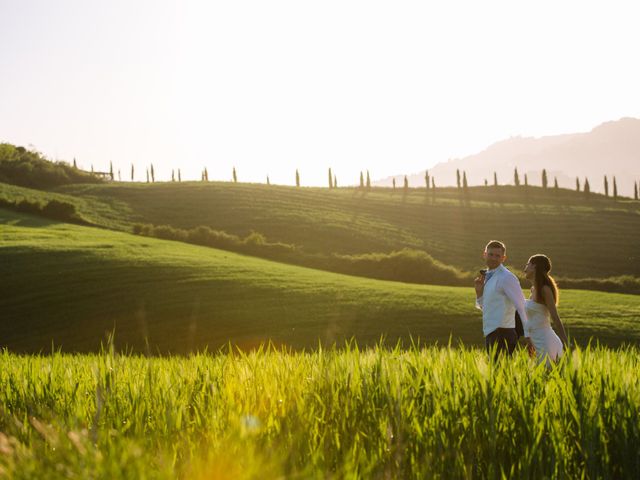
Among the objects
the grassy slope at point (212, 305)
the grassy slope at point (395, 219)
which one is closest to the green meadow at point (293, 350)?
the grassy slope at point (212, 305)

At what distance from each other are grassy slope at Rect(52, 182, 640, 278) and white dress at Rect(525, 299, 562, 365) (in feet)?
217

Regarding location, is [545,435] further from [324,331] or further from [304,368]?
[324,331]

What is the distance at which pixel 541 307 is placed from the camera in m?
11.7

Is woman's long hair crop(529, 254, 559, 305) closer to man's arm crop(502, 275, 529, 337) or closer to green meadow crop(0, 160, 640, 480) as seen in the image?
man's arm crop(502, 275, 529, 337)

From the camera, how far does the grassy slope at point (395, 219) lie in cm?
8756

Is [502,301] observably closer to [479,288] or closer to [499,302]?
[499,302]

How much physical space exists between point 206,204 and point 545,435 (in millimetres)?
104948

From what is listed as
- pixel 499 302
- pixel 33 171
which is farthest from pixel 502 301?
pixel 33 171

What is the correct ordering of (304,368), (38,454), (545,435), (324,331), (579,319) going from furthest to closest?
(579,319)
(324,331)
(304,368)
(545,435)
(38,454)

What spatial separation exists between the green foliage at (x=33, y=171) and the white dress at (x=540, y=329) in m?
105

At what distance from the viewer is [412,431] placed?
17.7 ft

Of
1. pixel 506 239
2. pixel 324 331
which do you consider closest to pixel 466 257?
pixel 506 239

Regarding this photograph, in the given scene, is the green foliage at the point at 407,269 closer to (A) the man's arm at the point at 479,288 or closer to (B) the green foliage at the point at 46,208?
(B) the green foliage at the point at 46,208

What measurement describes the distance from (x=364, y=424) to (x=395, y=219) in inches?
4040
